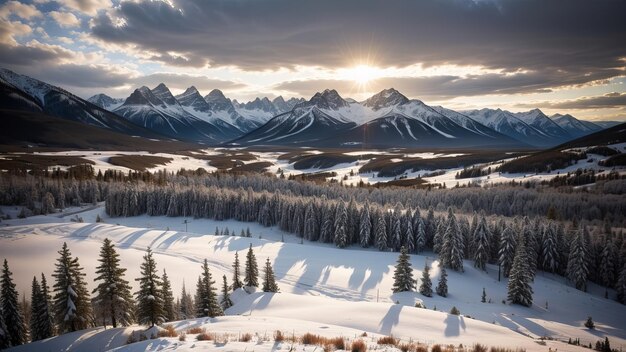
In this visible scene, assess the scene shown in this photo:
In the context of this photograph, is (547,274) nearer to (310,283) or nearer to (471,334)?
(310,283)

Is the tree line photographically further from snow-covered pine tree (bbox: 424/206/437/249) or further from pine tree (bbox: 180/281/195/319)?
snow-covered pine tree (bbox: 424/206/437/249)

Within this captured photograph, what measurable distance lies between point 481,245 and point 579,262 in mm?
15427

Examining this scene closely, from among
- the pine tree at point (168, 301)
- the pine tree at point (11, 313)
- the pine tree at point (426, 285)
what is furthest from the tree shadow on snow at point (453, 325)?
the pine tree at point (11, 313)

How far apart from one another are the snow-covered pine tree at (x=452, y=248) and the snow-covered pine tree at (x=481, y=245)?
4174 mm

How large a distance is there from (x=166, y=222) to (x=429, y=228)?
264ft

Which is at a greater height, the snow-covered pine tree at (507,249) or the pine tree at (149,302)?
the pine tree at (149,302)

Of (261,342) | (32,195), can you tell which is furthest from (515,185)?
(32,195)

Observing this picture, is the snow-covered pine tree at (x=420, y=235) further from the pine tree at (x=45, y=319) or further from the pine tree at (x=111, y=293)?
the pine tree at (x=45, y=319)

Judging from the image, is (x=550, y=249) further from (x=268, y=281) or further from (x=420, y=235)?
(x=268, y=281)

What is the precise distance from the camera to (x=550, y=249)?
63.5 metres

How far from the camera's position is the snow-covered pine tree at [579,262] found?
57.0 m

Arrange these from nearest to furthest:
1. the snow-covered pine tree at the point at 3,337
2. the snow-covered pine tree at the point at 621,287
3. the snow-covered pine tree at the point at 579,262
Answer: the snow-covered pine tree at the point at 3,337, the snow-covered pine tree at the point at 621,287, the snow-covered pine tree at the point at 579,262

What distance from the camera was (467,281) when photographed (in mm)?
56594

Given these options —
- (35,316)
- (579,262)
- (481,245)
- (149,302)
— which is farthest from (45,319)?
(579,262)
